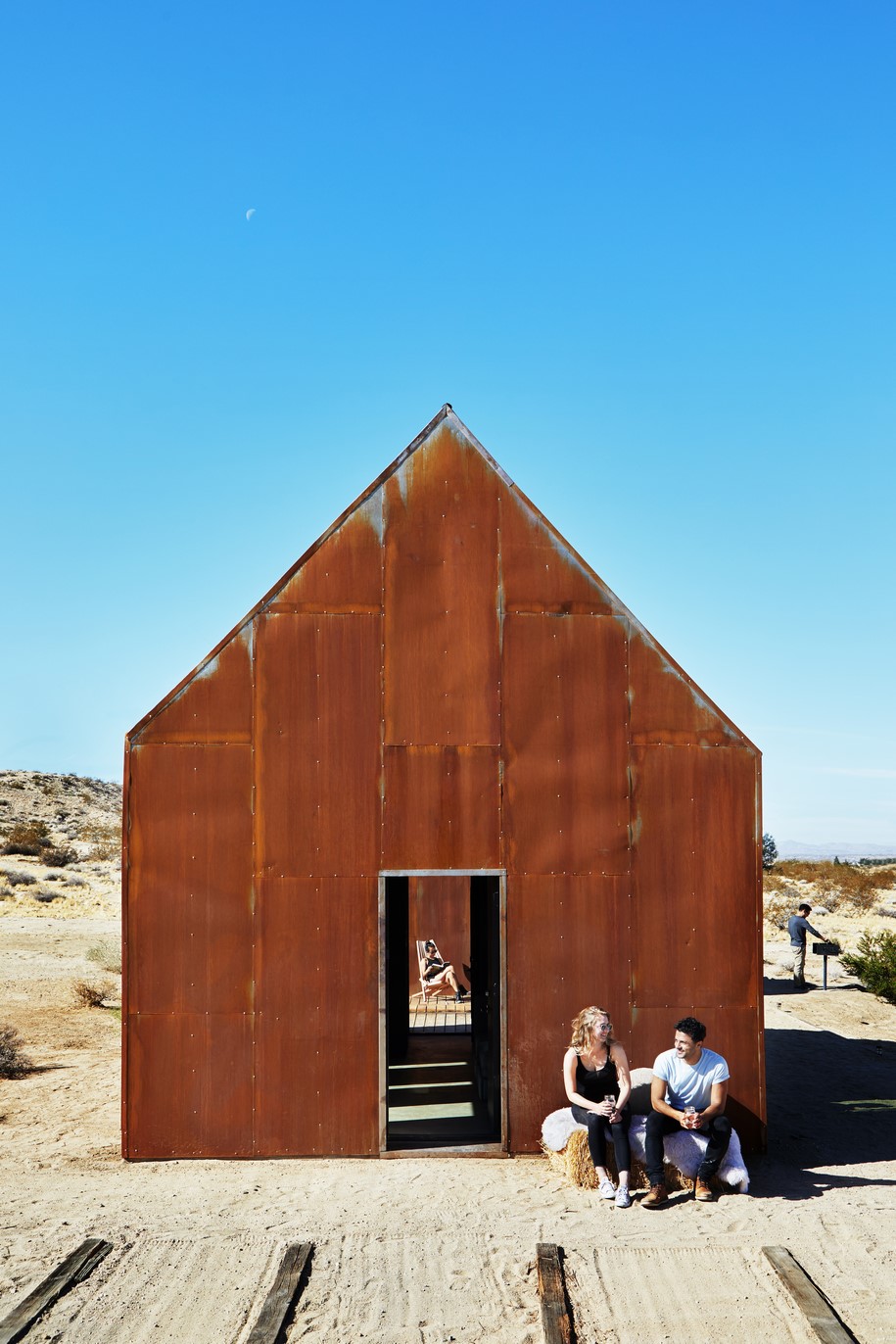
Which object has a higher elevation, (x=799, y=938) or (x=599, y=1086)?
(x=599, y=1086)

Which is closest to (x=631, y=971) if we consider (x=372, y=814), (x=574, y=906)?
(x=574, y=906)

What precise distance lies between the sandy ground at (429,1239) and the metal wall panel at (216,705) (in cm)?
361

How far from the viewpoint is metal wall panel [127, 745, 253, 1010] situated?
30.9ft

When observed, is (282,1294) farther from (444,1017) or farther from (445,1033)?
(444,1017)

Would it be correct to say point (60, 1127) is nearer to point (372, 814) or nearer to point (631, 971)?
point (372, 814)

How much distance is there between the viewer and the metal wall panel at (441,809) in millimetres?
9586

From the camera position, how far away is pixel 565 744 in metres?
9.75

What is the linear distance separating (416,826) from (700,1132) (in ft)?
10.9

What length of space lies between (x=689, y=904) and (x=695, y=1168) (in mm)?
2146

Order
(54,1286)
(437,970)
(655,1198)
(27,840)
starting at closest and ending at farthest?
(54,1286)
(655,1198)
(437,970)
(27,840)

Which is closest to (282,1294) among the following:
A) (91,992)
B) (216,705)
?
(216,705)

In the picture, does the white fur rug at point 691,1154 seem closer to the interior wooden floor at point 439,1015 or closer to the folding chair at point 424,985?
the interior wooden floor at point 439,1015

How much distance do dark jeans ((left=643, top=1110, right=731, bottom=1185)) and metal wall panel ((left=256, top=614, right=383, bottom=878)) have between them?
121 inches

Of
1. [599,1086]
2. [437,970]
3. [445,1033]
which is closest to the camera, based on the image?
[599,1086]
